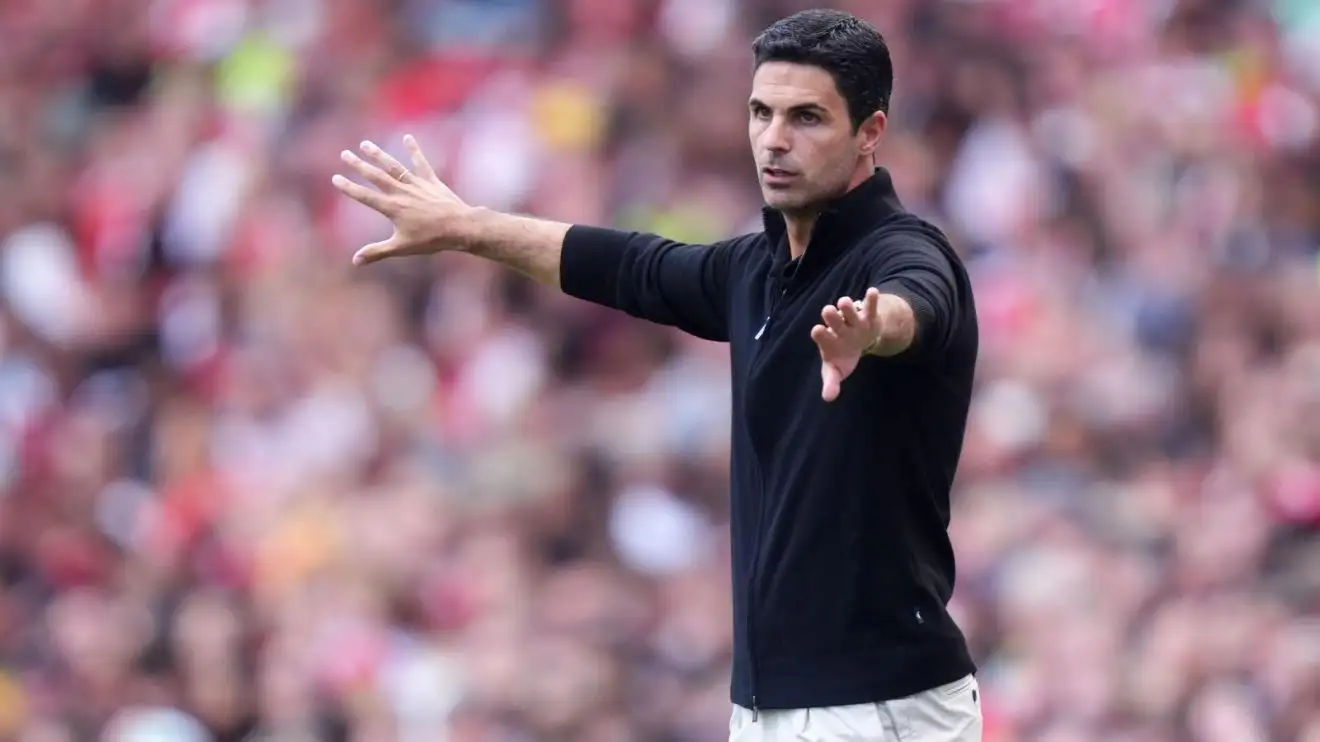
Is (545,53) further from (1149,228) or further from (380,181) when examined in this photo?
(380,181)

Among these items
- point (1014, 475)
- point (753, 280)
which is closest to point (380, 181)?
point (753, 280)

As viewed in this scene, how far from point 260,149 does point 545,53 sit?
53.0 inches

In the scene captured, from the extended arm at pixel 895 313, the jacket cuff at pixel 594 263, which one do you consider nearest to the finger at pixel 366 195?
the jacket cuff at pixel 594 263

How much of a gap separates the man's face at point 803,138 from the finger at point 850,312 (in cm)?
63

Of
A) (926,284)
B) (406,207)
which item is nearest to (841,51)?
(926,284)

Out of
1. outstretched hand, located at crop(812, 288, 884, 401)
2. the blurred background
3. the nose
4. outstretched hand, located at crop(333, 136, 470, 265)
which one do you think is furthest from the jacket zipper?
the blurred background

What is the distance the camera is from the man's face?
13.8ft

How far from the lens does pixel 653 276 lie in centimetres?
475

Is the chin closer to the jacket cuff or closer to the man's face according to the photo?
the man's face

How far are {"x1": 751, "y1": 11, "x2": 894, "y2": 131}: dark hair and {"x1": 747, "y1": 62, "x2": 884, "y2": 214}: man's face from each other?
17mm

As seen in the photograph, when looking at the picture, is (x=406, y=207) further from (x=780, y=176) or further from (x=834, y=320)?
(x=834, y=320)

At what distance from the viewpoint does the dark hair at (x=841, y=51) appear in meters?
4.20

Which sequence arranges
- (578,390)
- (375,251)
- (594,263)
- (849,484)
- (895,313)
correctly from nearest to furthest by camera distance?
(895,313) < (849,484) < (375,251) < (594,263) < (578,390)

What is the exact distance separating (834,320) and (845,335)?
0.04 m
